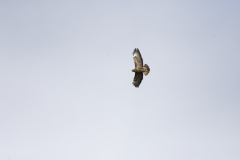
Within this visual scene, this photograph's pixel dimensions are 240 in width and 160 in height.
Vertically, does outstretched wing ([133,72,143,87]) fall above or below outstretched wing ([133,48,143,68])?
below

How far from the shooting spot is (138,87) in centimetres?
4894

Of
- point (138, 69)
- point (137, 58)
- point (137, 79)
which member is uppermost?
point (137, 58)

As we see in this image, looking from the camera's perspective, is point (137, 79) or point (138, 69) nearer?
point (138, 69)

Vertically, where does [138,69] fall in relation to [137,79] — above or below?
above

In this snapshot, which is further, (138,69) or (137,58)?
(137,58)

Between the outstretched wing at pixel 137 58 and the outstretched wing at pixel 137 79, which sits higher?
the outstretched wing at pixel 137 58

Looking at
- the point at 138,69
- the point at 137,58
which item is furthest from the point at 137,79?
the point at 137,58

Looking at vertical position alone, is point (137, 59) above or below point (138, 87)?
above

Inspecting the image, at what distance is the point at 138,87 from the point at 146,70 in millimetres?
2498

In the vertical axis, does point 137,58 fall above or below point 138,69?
above

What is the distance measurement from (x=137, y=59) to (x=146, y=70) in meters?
2.39

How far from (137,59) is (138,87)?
11.6 feet

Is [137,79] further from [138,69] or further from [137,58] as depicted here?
[137,58]

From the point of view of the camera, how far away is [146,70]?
1886 inches
